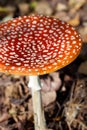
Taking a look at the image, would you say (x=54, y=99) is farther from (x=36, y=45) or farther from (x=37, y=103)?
(x=36, y=45)

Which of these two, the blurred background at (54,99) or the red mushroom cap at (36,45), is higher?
the red mushroom cap at (36,45)

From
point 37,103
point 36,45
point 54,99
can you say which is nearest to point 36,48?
point 36,45

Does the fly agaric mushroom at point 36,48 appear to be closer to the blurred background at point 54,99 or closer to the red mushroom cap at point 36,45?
the red mushroom cap at point 36,45

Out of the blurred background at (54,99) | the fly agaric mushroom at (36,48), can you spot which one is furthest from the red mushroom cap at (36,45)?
the blurred background at (54,99)

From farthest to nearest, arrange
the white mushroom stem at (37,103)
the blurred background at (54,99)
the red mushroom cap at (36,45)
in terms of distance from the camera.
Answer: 1. the blurred background at (54,99)
2. the white mushroom stem at (37,103)
3. the red mushroom cap at (36,45)

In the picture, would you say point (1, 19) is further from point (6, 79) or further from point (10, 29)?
point (10, 29)

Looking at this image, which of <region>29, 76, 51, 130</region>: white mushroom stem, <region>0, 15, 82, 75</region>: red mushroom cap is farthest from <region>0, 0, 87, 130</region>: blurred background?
<region>0, 15, 82, 75</region>: red mushroom cap

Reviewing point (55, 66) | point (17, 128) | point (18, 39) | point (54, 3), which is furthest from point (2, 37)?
point (54, 3)

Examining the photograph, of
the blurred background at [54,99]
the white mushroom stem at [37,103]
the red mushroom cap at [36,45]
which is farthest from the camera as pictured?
the blurred background at [54,99]

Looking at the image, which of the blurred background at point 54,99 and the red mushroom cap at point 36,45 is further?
the blurred background at point 54,99
